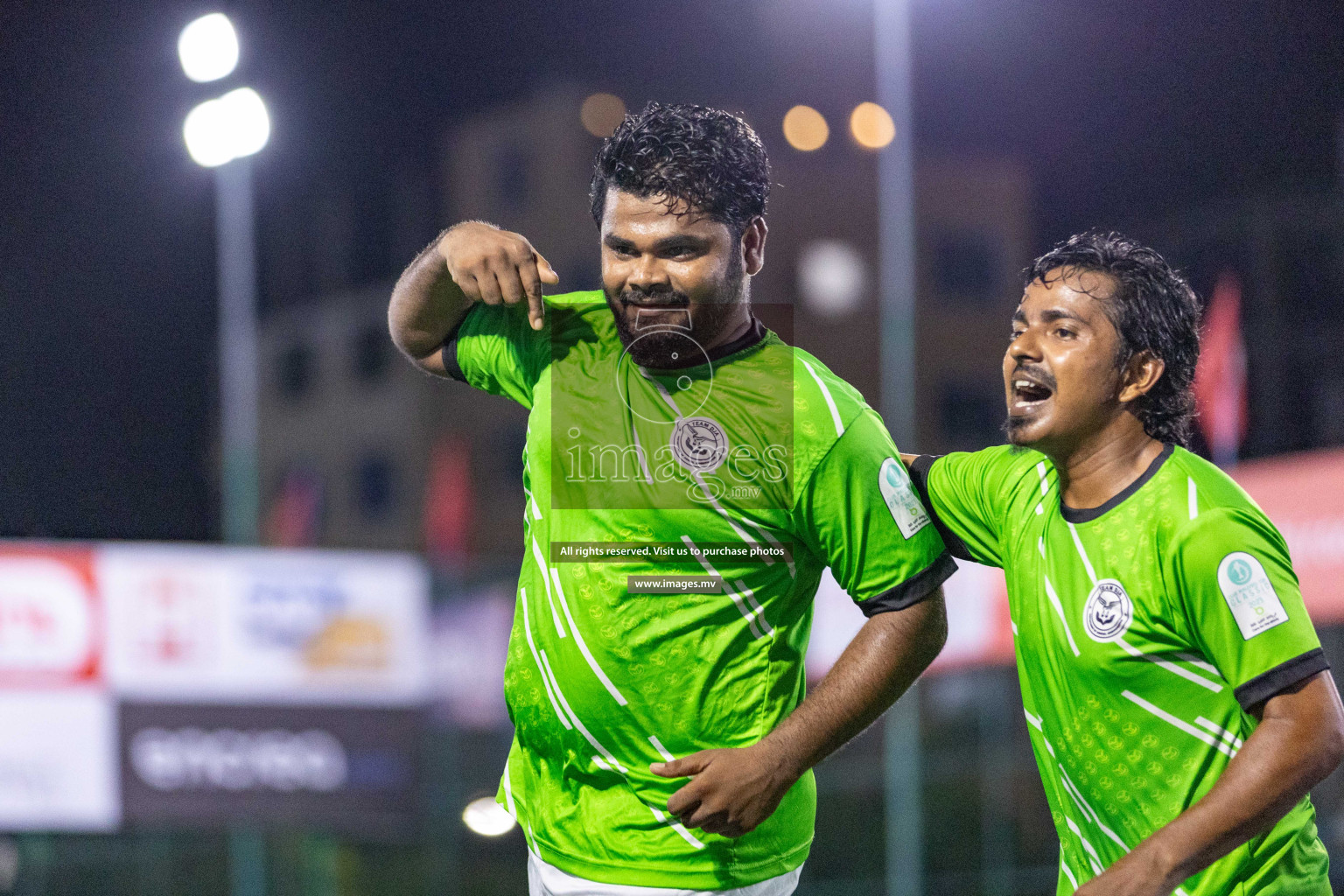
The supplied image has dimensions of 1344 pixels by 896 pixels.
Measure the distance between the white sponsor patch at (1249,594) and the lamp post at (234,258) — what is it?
21.4 feet

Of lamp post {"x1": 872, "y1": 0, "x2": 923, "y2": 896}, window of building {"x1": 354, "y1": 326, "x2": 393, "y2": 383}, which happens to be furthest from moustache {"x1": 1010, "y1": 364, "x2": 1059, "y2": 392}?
window of building {"x1": 354, "y1": 326, "x2": 393, "y2": 383}

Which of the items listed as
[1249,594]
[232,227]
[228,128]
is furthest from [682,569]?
[232,227]

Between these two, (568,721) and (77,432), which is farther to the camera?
(77,432)

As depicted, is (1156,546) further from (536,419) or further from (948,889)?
(948,889)

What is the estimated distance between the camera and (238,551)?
7.43 meters

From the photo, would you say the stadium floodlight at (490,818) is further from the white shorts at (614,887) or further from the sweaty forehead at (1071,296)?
the sweaty forehead at (1071,296)

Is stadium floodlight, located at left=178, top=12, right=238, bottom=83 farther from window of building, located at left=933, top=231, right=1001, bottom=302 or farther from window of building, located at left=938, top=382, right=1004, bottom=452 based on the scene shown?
window of building, located at left=933, top=231, right=1001, bottom=302

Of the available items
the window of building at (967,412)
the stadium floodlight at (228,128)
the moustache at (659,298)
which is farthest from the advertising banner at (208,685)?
the window of building at (967,412)

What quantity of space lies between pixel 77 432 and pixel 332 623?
9.09ft

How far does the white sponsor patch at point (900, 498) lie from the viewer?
2355mm

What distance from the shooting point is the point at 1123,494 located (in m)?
2.43

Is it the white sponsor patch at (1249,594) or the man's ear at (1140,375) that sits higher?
the man's ear at (1140,375)

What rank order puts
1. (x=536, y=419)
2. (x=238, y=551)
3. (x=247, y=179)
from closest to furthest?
(x=536, y=419) → (x=238, y=551) → (x=247, y=179)

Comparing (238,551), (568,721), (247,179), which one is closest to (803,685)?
(568,721)
